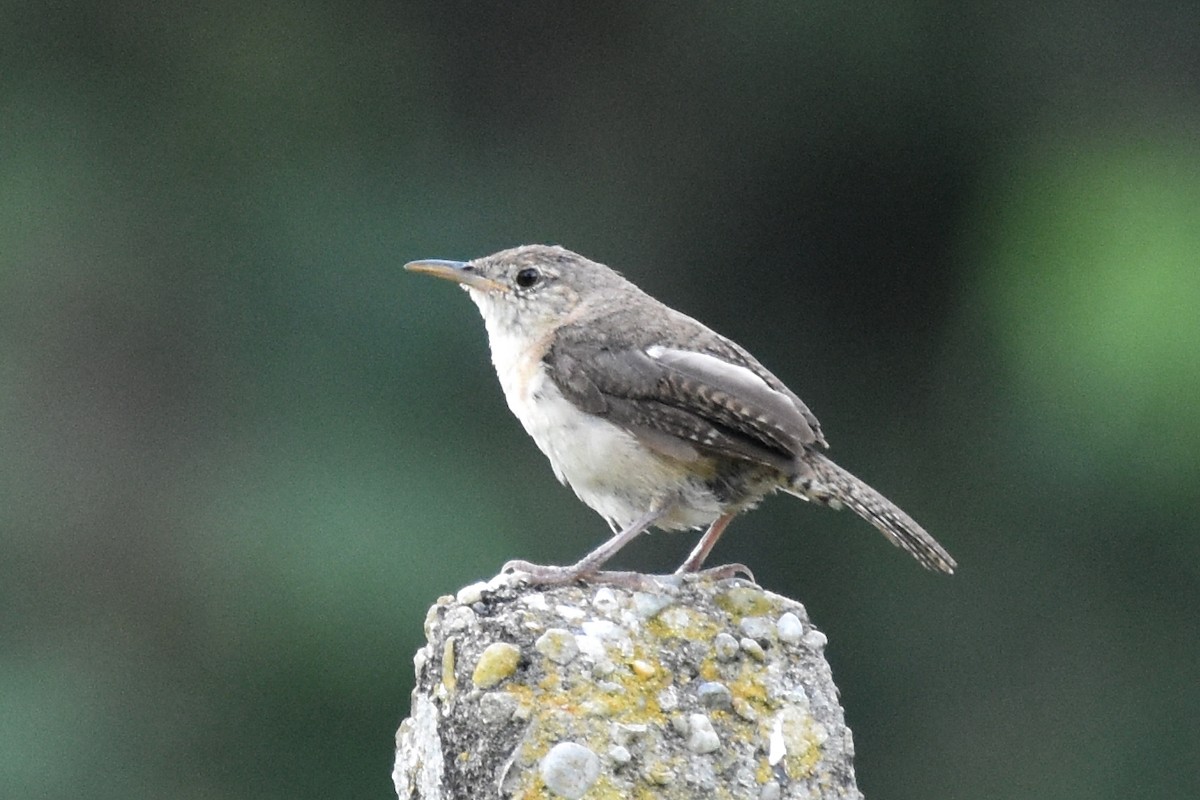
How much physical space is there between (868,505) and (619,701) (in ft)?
3.83

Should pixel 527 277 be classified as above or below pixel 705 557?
above

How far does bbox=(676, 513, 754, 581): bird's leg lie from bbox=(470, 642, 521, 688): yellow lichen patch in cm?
55

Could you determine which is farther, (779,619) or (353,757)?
(353,757)

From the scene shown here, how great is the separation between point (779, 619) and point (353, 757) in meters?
5.98

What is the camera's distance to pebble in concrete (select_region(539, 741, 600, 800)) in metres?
2.48

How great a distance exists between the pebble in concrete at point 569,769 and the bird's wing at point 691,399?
120 centimetres

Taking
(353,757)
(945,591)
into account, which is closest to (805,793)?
(353,757)

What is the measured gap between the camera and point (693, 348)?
12.8 ft

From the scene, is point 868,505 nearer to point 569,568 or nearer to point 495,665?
point 569,568

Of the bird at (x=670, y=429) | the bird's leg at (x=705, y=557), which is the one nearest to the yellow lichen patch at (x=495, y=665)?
the bird's leg at (x=705, y=557)

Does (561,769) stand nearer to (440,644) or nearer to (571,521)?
(440,644)

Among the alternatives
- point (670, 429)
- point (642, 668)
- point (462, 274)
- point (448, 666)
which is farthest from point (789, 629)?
point (462, 274)

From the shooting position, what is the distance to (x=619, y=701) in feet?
8.46

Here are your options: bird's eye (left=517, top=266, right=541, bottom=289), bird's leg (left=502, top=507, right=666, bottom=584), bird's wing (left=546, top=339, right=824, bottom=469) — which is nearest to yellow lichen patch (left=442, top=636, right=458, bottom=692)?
bird's leg (left=502, top=507, right=666, bottom=584)
